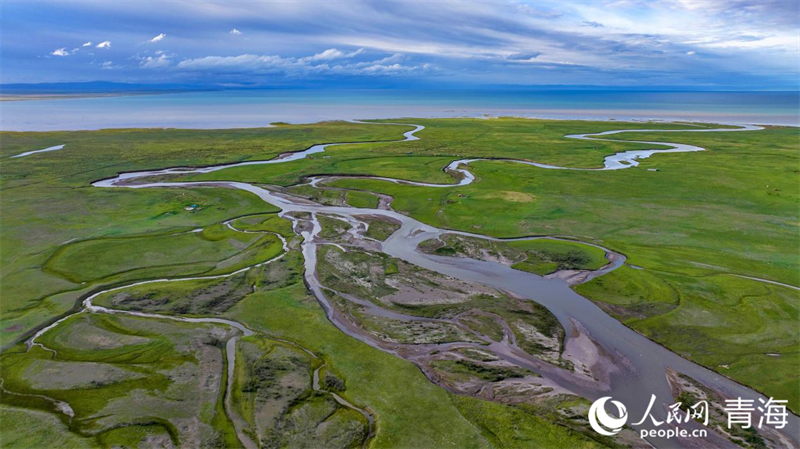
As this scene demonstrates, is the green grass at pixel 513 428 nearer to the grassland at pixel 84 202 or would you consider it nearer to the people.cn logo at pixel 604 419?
the people.cn logo at pixel 604 419

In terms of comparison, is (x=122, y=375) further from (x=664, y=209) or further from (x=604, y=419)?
(x=664, y=209)

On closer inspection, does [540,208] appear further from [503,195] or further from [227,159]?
[227,159]

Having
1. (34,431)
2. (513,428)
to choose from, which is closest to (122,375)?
(34,431)

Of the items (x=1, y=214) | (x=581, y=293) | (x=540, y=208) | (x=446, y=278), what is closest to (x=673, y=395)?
(x=581, y=293)

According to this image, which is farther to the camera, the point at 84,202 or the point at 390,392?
the point at 84,202

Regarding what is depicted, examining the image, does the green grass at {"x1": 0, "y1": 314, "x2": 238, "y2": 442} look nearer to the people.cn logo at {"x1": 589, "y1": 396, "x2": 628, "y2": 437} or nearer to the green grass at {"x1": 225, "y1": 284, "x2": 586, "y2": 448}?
the green grass at {"x1": 225, "y1": 284, "x2": 586, "y2": 448}

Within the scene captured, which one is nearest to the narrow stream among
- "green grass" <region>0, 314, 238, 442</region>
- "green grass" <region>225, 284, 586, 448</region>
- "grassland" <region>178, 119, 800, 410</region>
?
"grassland" <region>178, 119, 800, 410</region>

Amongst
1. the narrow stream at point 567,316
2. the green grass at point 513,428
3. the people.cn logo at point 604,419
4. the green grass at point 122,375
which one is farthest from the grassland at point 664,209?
the green grass at point 122,375

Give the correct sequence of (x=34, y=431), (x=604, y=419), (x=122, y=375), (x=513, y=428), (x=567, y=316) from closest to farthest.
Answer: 1. (x=34, y=431)
2. (x=513, y=428)
3. (x=604, y=419)
4. (x=122, y=375)
5. (x=567, y=316)
